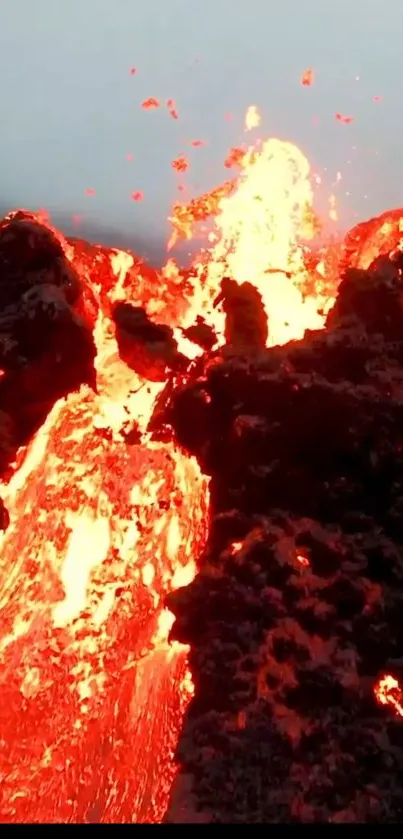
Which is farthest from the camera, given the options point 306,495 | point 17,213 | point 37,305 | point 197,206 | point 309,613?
point 197,206

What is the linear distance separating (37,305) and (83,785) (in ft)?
21.0

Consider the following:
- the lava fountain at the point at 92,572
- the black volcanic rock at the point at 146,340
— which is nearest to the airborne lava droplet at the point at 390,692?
the lava fountain at the point at 92,572

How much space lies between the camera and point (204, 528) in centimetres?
1041

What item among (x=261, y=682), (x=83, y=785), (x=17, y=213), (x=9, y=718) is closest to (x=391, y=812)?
(x=261, y=682)

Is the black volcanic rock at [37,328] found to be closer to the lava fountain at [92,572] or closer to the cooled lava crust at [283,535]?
the cooled lava crust at [283,535]

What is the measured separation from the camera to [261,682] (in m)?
8.54

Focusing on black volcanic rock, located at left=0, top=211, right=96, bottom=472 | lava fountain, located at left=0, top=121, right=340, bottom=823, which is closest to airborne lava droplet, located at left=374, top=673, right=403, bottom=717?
lava fountain, located at left=0, top=121, right=340, bottom=823

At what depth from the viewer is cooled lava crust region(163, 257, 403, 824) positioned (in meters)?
8.29

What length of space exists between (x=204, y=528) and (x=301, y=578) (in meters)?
1.88

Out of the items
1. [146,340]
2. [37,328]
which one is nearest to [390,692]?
[146,340]

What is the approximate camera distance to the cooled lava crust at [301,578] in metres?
8.29

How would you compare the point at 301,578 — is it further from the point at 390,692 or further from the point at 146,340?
the point at 146,340

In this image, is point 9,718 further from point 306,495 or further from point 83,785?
A: point 306,495

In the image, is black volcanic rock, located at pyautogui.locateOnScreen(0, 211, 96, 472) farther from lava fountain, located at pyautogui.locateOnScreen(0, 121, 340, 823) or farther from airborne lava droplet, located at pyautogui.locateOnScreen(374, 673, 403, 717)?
airborne lava droplet, located at pyautogui.locateOnScreen(374, 673, 403, 717)
